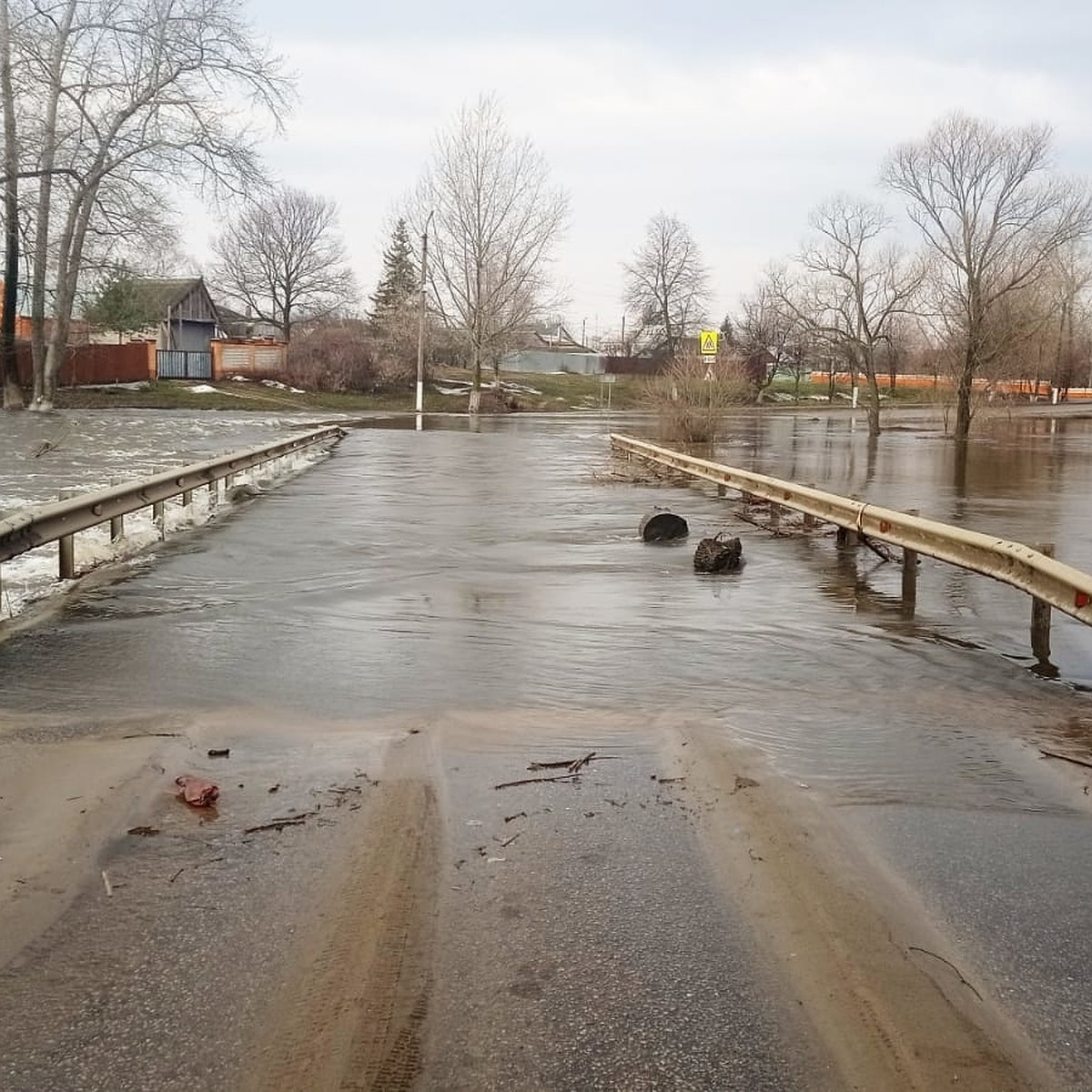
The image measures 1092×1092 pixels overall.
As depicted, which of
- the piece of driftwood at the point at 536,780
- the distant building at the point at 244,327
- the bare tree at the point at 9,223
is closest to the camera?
the piece of driftwood at the point at 536,780

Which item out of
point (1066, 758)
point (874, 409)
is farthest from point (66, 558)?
point (874, 409)

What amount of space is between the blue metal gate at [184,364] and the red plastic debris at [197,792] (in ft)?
206

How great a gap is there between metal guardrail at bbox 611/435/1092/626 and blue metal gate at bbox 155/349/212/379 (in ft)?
184

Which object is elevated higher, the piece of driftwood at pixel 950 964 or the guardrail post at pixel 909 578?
the guardrail post at pixel 909 578

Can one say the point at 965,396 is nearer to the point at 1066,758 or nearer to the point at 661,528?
the point at 661,528

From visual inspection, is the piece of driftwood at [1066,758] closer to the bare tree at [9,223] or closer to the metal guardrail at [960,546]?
the metal guardrail at [960,546]

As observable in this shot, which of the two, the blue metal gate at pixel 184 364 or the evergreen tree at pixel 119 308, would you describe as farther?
the blue metal gate at pixel 184 364

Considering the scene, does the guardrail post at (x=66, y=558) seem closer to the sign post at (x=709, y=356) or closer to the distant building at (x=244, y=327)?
the sign post at (x=709, y=356)

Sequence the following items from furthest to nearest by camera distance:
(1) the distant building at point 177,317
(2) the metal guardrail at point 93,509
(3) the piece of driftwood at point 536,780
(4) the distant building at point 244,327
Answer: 1. (4) the distant building at point 244,327
2. (1) the distant building at point 177,317
3. (2) the metal guardrail at point 93,509
4. (3) the piece of driftwood at point 536,780

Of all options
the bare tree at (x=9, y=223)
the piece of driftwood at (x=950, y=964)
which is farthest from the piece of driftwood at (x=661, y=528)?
the bare tree at (x=9, y=223)

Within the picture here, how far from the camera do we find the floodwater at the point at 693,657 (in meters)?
4.14

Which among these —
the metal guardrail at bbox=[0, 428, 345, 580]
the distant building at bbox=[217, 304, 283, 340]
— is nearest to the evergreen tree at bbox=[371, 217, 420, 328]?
the distant building at bbox=[217, 304, 283, 340]

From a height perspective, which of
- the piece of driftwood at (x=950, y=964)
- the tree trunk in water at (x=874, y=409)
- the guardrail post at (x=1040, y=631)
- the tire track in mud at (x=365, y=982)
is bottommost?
the tire track in mud at (x=365, y=982)

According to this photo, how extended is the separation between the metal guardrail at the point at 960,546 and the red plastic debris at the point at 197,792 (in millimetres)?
4626
